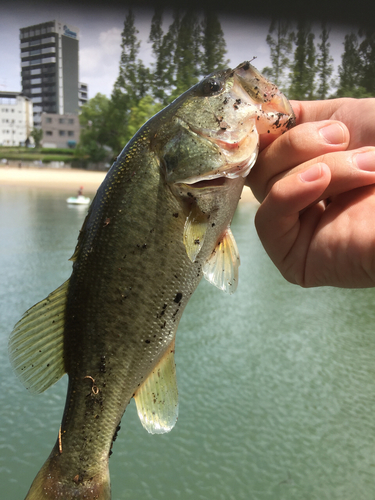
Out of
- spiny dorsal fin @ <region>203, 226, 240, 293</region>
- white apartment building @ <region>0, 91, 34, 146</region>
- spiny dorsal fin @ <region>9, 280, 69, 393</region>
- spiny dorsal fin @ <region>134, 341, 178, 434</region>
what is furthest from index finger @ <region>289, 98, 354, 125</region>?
white apartment building @ <region>0, 91, 34, 146</region>

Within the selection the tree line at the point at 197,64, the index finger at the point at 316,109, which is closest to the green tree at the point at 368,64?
the tree line at the point at 197,64

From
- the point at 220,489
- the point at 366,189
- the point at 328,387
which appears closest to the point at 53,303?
the point at 366,189

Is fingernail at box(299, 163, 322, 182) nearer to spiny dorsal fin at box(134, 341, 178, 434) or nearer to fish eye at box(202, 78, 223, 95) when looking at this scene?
fish eye at box(202, 78, 223, 95)

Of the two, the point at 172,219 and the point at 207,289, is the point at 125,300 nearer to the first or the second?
the point at 172,219

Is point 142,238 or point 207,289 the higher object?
point 142,238

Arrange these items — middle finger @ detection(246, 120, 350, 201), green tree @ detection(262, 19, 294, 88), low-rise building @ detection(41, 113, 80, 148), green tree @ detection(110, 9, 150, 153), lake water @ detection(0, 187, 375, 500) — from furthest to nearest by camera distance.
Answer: low-rise building @ detection(41, 113, 80, 148) → green tree @ detection(110, 9, 150, 153) → green tree @ detection(262, 19, 294, 88) → lake water @ detection(0, 187, 375, 500) → middle finger @ detection(246, 120, 350, 201)
